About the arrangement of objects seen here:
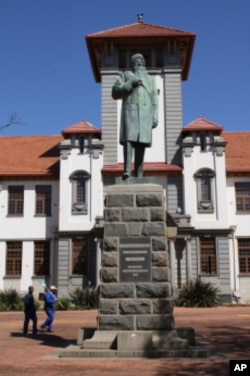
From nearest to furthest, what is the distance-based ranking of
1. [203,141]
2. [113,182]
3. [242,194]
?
[113,182] < [203,141] < [242,194]

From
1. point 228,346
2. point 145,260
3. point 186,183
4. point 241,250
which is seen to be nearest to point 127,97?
point 145,260

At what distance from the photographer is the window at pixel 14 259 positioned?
3397 cm

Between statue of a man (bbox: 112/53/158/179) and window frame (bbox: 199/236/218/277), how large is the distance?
21.0 metres

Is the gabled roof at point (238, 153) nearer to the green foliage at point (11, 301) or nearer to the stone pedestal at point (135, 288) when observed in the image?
the green foliage at point (11, 301)

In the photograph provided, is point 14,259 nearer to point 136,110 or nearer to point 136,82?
point 136,110

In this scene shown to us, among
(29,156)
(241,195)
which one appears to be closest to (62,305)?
(29,156)

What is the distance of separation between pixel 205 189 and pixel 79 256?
9.22 metres

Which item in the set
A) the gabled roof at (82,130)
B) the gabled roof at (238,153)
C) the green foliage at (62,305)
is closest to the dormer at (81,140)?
the gabled roof at (82,130)

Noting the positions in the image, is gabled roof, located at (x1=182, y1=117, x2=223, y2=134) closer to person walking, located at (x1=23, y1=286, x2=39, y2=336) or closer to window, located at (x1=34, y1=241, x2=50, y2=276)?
window, located at (x1=34, y1=241, x2=50, y2=276)

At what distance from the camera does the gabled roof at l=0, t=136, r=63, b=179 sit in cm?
3465

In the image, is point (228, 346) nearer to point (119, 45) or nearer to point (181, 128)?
point (181, 128)

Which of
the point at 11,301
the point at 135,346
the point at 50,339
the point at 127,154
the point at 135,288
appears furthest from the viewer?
the point at 11,301

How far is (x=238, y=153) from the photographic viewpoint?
3591cm

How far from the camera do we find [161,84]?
35.1 meters
